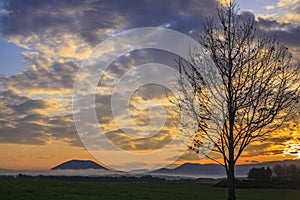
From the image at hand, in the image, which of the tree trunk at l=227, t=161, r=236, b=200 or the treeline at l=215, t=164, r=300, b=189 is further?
the treeline at l=215, t=164, r=300, b=189

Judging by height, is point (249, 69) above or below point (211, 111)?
above

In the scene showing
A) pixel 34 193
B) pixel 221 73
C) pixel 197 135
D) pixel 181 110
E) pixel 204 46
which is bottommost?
pixel 34 193

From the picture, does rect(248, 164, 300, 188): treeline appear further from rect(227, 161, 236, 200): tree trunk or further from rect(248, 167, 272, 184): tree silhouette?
rect(227, 161, 236, 200): tree trunk

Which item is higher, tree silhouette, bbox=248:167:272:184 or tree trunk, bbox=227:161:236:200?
tree silhouette, bbox=248:167:272:184

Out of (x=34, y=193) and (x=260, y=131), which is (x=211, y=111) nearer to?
(x=260, y=131)

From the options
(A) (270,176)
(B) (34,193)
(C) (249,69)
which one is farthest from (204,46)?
(A) (270,176)

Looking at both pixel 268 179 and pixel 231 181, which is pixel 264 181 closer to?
pixel 268 179

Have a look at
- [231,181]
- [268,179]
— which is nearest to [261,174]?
[268,179]

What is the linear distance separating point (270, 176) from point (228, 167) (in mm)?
74697

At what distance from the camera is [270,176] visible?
95812mm

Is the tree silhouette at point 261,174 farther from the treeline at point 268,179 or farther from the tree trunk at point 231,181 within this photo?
the tree trunk at point 231,181

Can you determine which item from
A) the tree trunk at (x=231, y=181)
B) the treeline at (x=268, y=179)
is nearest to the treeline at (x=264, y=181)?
the treeline at (x=268, y=179)

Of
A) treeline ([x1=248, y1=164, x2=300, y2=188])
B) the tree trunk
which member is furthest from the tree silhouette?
the tree trunk

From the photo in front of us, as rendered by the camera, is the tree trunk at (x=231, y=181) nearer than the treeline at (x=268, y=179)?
Yes
